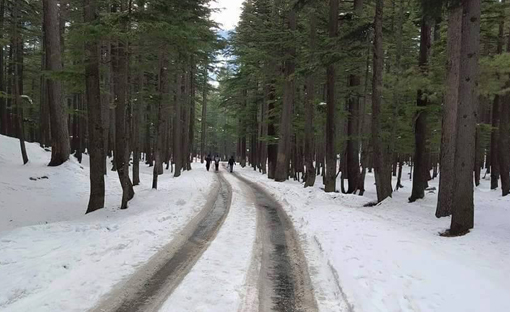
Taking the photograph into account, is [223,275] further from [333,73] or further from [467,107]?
[333,73]

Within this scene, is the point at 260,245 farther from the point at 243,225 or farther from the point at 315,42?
the point at 315,42

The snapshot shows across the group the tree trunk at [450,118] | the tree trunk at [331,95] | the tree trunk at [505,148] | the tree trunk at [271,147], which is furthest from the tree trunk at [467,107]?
the tree trunk at [271,147]

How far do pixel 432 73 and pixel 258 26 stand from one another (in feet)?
46.1

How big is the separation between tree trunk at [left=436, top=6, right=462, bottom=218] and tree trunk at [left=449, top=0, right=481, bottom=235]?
2.49 meters

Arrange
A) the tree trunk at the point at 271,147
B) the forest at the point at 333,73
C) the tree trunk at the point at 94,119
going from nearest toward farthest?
the forest at the point at 333,73 → the tree trunk at the point at 94,119 → the tree trunk at the point at 271,147

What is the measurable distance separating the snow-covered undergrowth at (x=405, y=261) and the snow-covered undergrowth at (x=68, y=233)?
10.00 ft

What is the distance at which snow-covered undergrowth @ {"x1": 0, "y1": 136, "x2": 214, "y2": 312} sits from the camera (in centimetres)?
504

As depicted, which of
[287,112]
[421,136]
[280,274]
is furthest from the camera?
[287,112]

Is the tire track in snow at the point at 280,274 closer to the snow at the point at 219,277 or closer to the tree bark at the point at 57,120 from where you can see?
the snow at the point at 219,277

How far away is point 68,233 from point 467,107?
9.04 metres

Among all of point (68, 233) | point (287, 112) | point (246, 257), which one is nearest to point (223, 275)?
point (246, 257)

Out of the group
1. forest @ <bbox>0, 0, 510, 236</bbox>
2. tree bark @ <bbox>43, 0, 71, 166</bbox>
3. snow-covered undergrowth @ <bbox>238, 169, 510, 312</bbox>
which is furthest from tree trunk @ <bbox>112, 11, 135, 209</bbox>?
snow-covered undergrowth @ <bbox>238, 169, 510, 312</bbox>

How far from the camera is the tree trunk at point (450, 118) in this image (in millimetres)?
10594

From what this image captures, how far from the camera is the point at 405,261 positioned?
634 centimetres
